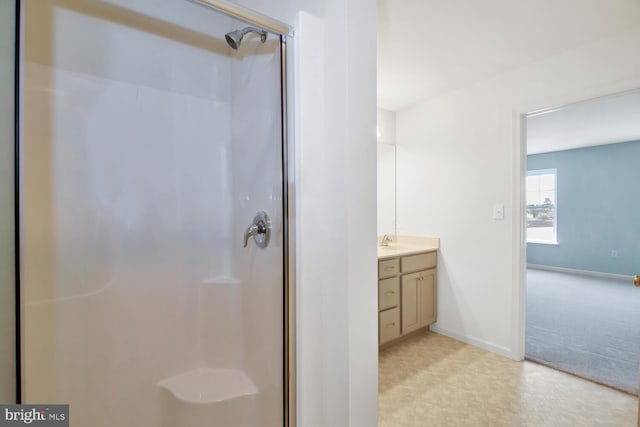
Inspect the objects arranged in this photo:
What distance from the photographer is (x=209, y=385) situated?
1.47 meters

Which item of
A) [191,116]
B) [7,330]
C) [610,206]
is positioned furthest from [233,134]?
[610,206]

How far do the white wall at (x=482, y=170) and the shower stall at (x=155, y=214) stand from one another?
6.69 feet

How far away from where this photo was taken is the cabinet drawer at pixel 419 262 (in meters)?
2.60

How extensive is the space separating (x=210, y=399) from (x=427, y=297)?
210 cm

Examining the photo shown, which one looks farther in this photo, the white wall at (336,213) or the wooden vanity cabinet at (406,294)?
the wooden vanity cabinet at (406,294)

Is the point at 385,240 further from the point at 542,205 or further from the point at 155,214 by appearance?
the point at 542,205

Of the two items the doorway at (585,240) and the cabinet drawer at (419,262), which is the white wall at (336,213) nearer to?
the cabinet drawer at (419,262)

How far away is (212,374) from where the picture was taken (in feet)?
5.11

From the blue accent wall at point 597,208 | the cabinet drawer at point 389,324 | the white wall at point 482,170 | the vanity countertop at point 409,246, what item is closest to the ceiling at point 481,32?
the white wall at point 482,170

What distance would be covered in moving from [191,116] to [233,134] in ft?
0.77

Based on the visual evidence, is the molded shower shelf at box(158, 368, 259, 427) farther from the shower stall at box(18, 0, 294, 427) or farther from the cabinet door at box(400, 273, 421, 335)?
the cabinet door at box(400, 273, 421, 335)

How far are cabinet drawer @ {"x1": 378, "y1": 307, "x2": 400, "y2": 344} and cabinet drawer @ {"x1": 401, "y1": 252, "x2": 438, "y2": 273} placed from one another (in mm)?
369

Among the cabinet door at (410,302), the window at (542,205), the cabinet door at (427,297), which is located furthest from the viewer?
the window at (542,205)

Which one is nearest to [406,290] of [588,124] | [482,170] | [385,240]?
[385,240]
